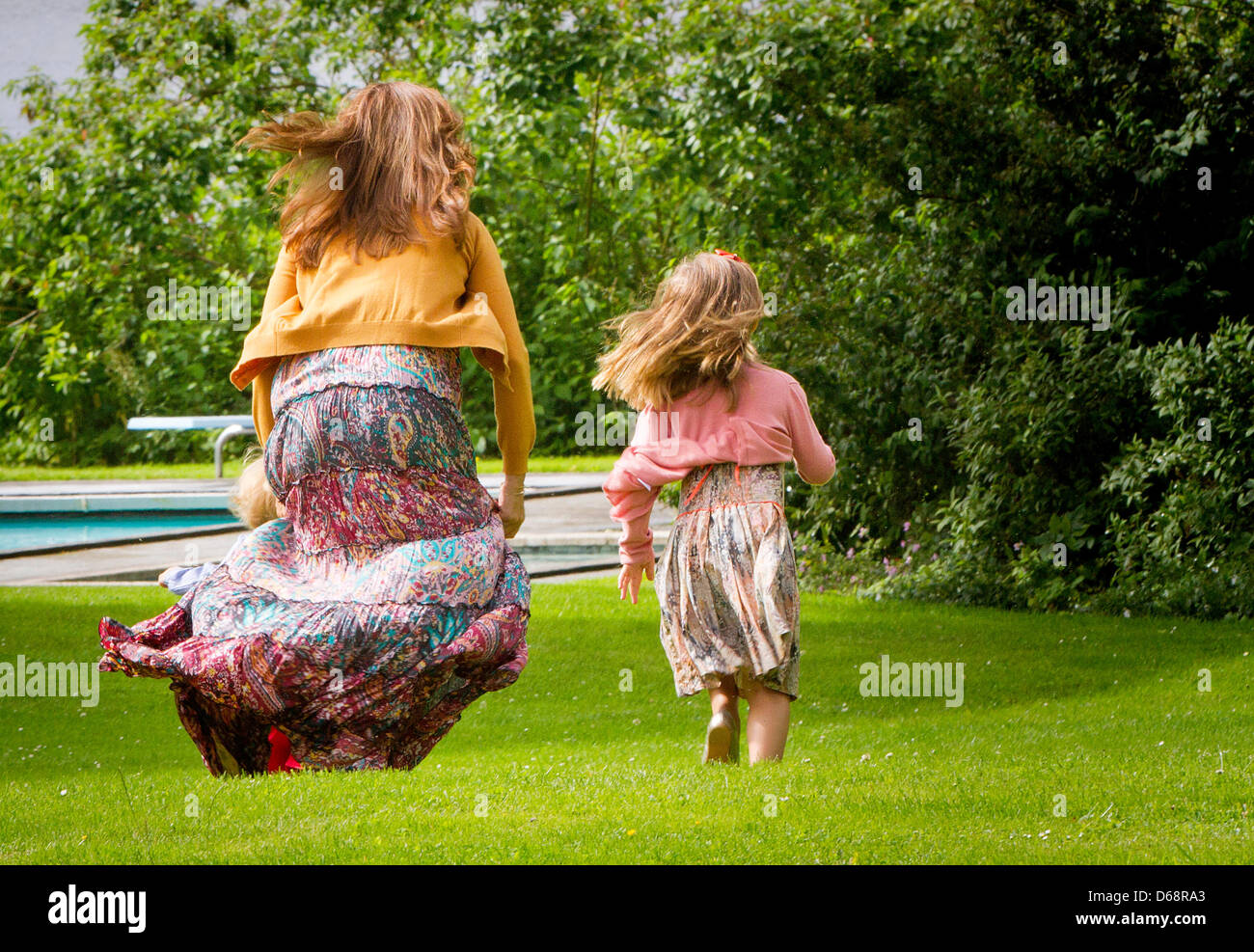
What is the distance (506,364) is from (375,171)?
57 centimetres

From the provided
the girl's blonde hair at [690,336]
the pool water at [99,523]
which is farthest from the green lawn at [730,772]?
the pool water at [99,523]

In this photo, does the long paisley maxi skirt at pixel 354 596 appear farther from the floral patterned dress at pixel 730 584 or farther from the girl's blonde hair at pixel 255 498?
the floral patterned dress at pixel 730 584

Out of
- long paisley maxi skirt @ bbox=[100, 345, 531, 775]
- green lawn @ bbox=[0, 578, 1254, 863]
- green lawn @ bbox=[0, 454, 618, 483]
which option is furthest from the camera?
green lawn @ bbox=[0, 454, 618, 483]

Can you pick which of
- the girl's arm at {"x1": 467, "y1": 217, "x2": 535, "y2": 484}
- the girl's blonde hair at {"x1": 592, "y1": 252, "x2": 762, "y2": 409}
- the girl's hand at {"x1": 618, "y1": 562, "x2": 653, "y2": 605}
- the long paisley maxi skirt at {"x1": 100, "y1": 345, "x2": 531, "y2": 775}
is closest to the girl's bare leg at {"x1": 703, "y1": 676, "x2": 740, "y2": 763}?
the girl's hand at {"x1": 618, "y1": 562, "x2": 653, "y2": 605}

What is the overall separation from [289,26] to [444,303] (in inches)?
581

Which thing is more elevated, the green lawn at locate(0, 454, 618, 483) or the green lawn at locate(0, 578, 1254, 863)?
the green lawn at locate(0, 454, 618, 483)

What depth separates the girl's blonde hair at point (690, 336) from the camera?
4.38m

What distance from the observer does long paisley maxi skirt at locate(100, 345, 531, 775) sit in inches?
131

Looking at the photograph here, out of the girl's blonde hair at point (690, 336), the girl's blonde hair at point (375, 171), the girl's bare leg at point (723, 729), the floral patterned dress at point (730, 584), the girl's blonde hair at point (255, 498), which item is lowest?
the girl's bare leg at point (723, 729)

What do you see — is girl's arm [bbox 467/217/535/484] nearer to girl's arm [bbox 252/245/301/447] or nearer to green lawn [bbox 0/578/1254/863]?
girl's arm [bbox 252/245/301/447]

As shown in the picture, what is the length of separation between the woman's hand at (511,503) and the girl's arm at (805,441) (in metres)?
1.07

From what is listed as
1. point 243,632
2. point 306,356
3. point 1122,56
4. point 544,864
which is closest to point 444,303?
point 306,356

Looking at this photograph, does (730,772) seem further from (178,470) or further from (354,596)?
(178,470)
